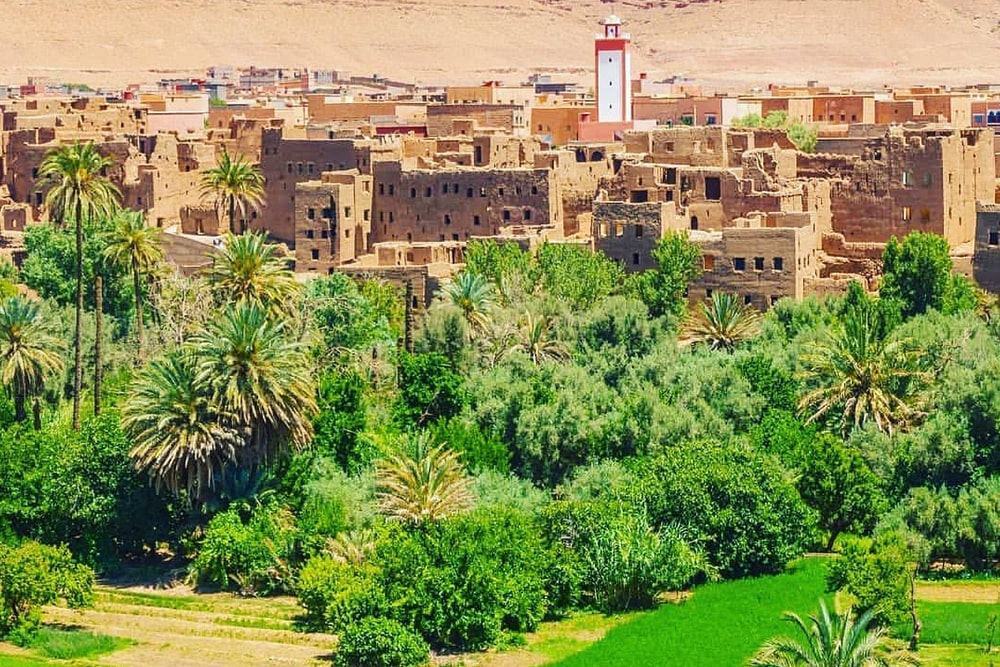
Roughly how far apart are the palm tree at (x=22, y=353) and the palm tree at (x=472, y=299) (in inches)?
326

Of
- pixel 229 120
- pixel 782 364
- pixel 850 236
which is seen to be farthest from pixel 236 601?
pixel 229 120

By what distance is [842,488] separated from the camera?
39938 millimetres

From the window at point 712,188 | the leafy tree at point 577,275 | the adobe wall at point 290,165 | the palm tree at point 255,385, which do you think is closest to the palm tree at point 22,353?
the palm tree at point 255,385

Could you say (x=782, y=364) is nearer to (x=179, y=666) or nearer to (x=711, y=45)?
(x=179, y=666)

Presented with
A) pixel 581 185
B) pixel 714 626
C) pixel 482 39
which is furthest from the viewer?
pixel 482 39

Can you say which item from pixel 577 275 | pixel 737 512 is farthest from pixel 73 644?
pixel 577 275

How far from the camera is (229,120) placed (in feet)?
250

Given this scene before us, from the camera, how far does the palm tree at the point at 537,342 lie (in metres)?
48.0

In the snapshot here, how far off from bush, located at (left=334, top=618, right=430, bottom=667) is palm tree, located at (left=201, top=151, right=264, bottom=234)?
74.0 ft

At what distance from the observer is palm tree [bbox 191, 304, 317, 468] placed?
1563 inches

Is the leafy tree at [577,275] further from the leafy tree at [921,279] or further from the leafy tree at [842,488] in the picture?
the leafy tree at [842,488]

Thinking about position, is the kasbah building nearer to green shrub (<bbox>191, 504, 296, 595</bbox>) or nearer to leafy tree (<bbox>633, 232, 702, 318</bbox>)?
leafy tree (<bbox>633, 232, 702, 318</bbox>)

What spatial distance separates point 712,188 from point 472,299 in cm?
784

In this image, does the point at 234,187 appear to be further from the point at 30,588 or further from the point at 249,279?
the point at 30,588
